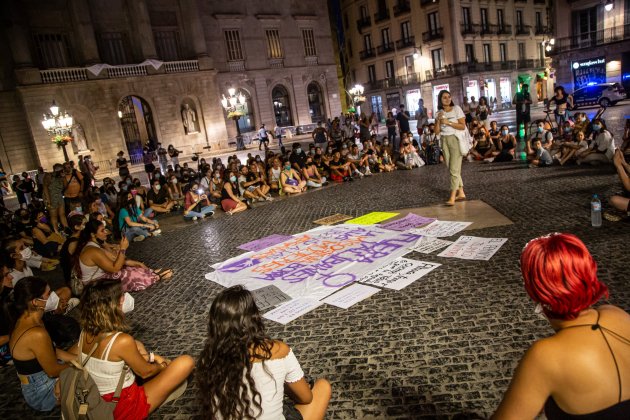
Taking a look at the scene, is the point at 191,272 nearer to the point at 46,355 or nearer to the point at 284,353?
the point at 46,355

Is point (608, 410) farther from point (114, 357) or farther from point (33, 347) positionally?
point (33, 347)

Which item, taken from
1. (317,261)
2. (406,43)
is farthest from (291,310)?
(406,43)

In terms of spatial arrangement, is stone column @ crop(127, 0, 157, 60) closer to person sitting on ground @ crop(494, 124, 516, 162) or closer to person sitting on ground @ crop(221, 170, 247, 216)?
person sitting on ground @ crop(221, 170, 247, 216)

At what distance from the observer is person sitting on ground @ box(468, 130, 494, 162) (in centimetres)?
1259

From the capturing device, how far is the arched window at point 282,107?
35.1 m

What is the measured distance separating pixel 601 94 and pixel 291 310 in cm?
2799

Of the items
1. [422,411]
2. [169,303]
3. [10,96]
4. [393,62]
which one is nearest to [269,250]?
[169,303]

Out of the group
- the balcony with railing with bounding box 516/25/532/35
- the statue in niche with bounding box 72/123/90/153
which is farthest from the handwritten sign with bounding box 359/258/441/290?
the balcony with railing with bounding box 516/25/532/35

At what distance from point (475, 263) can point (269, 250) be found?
126 inches

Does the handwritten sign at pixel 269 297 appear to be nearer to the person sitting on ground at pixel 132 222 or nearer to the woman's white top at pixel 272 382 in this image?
the woman's white top at pixel 272 382

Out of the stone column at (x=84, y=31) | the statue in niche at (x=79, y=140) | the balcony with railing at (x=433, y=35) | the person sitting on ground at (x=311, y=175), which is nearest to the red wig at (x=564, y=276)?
the person sitting on ground at (x=311, y=175)

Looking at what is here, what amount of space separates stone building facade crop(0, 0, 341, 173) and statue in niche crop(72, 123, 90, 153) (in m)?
0.06

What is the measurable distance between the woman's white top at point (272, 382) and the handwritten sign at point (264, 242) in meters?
4.91

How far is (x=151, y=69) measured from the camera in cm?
2691
